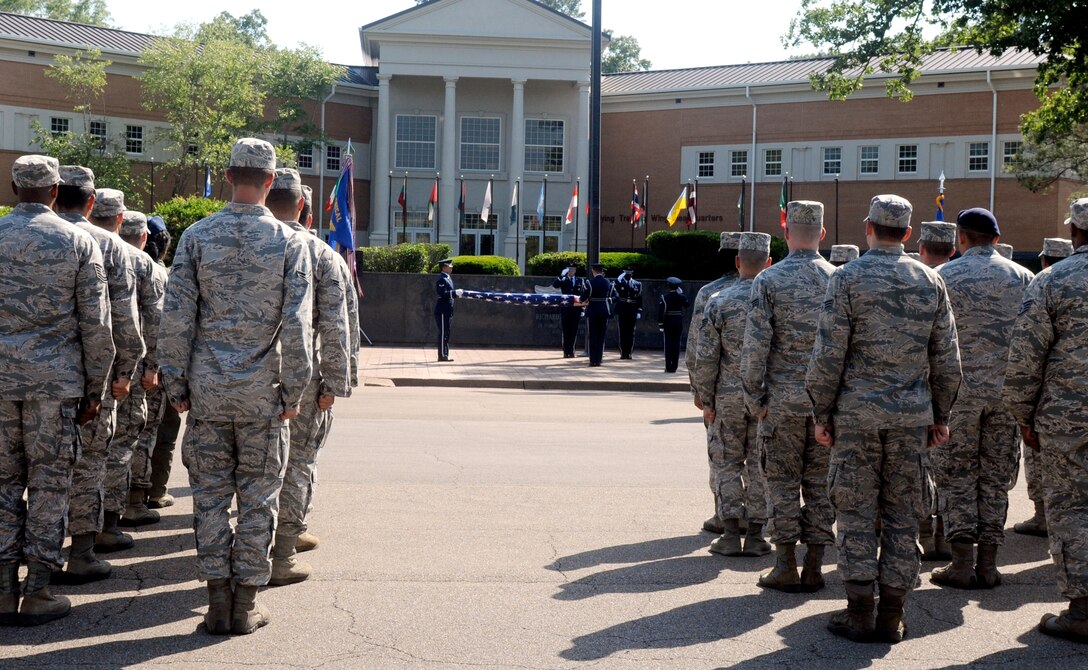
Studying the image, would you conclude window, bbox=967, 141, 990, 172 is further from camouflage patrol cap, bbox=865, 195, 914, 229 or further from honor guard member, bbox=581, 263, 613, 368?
camouflage patrol cap, bbox=865, 195, 914, 229

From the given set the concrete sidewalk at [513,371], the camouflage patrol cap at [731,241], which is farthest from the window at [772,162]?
the camouflage patrol cap at [731,241]

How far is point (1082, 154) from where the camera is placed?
128ft

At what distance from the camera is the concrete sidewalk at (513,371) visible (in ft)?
63.3

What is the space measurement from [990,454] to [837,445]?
1665 mm

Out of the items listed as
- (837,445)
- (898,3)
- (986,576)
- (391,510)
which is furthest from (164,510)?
(898,3)

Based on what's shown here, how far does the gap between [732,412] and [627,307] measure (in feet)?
55.8

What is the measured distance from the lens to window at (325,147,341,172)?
5141cm

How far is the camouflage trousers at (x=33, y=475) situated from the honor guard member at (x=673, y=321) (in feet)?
53.9

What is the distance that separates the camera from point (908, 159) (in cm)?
4659

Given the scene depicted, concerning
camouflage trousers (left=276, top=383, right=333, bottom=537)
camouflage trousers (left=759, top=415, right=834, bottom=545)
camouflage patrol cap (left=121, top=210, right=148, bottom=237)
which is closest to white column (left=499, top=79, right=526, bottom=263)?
camouflage patrol cap (left=121, top=210, right=148, bottom=237)

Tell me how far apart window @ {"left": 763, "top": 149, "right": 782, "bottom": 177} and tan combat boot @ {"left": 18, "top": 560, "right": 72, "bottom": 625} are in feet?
149

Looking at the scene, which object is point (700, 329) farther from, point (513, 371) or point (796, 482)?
point (513, 371)

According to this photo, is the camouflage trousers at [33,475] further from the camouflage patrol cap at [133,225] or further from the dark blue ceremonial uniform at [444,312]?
the dark blue ceremonial uniform at [444,312]

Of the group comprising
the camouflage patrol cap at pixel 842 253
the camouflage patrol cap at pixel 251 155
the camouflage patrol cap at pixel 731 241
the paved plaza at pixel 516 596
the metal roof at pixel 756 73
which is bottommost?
the paved plaza at pixel 516 596
